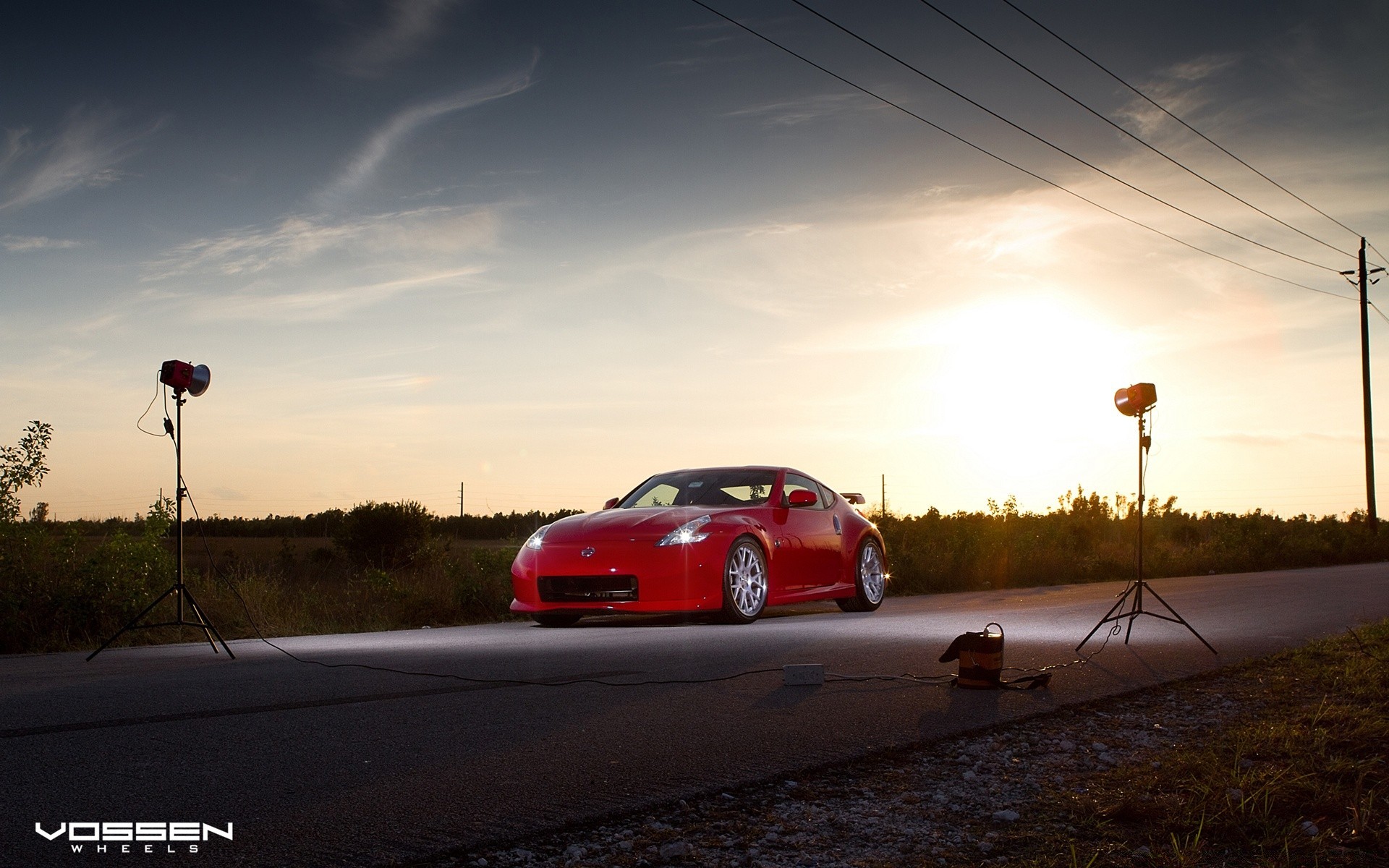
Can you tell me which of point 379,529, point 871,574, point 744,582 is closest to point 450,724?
point 744,582

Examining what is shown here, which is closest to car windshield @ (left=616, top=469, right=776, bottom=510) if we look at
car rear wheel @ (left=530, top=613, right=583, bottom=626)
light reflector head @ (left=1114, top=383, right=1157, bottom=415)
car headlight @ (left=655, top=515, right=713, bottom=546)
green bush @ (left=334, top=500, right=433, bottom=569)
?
car headlight @ (left=655, top=515, right=713, bottom=546)

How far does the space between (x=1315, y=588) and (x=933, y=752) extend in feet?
43.8

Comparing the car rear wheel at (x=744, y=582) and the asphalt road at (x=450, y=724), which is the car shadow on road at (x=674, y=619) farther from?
the asphalt road at (x=450, y=724)

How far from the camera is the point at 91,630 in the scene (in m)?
10.6

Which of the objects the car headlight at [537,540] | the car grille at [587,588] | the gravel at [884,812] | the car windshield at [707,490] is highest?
the car windshield at [707,490]

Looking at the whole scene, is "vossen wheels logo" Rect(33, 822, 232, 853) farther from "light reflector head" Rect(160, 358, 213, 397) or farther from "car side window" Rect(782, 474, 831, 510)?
"car side window" Rect(782, 474, 831, 510)

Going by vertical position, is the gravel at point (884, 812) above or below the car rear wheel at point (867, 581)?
below

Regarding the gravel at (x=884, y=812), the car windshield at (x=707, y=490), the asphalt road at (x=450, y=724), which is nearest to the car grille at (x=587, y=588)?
the asphalt road at (x=450, y=724)

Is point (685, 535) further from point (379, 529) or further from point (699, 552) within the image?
point (379, 529)

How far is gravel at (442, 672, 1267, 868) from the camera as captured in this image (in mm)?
3363

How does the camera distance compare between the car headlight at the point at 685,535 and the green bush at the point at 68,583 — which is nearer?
the green bush at the point at 68,583

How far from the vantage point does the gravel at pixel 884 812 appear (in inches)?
132

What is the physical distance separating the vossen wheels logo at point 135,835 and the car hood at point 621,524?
745 centimetres

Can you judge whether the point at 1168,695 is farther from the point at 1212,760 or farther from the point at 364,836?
the point at 364,836
